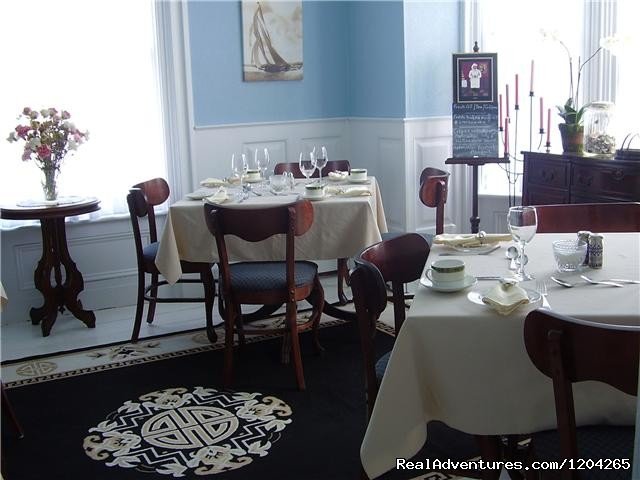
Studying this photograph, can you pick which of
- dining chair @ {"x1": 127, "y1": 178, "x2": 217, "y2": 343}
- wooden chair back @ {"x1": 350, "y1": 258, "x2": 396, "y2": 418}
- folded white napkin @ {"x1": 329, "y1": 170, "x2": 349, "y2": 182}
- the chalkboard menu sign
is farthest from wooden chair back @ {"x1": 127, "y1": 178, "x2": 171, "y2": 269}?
wooden chair back @ {"x1": 350, "y1": 258, "x2": 396, "y2": 418}

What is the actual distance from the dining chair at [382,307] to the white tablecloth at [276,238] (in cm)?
117

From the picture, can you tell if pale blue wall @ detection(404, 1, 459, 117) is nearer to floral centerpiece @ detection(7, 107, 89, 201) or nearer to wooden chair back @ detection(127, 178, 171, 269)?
wooden chair back @ detection(127, 178, 171, 269)

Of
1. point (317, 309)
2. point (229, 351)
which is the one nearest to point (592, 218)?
point (317, 309)

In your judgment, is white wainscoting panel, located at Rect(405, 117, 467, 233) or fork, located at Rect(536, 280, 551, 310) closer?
fork, located at Rect(536, 280, 551, 310)

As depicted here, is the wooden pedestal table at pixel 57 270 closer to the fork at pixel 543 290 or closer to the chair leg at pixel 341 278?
the chair leg at pixel 341 278

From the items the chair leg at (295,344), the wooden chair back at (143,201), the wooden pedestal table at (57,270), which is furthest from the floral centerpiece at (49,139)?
the chair leg at (295,344)

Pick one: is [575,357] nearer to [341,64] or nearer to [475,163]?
[475,163]

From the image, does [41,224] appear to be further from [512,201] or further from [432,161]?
[512,201]

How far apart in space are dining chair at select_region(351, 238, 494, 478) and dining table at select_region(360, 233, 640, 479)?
15cm

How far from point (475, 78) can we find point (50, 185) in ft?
9.63

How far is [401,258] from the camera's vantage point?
268 centimetres

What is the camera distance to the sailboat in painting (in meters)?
5.58

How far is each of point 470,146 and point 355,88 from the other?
1.19 m

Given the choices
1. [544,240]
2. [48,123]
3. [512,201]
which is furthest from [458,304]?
[512,201]
